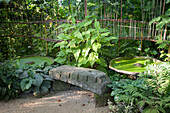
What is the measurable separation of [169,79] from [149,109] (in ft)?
2.34

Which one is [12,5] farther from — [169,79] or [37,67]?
[169,79]

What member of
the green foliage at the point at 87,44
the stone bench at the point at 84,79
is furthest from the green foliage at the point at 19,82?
the green foliage at the point at 87,44

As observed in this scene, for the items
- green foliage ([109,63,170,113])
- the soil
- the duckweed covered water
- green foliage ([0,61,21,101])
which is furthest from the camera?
the duckweed covered water

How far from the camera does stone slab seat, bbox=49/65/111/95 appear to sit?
3234 mm

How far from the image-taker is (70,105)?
11.1ft

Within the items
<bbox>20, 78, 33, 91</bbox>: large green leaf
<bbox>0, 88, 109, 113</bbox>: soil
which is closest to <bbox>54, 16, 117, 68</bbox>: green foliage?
<bbox>0, 88, 109, 113</bbox>: soil

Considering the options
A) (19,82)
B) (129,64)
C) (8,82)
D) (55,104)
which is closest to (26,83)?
(19,82)

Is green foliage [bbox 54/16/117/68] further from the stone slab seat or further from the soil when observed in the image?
the soil

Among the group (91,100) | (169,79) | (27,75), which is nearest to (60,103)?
(91,100)

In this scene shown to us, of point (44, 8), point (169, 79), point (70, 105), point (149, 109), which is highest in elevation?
point (44, 8)

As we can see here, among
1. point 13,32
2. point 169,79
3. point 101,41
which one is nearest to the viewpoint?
point 169,79

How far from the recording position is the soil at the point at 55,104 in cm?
319

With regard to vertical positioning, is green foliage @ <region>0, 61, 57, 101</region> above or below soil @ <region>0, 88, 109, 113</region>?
above

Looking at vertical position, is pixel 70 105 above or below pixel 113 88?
below
